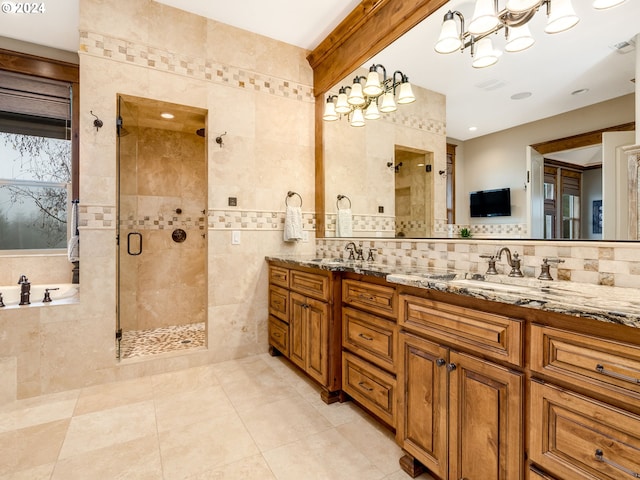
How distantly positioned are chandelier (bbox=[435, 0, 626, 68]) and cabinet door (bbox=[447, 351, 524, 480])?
59.8 inches

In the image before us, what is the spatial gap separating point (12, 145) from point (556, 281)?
4305mm

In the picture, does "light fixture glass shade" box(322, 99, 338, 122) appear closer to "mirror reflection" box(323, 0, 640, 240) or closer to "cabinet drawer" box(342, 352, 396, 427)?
"mirror reflection" box(323, 0, 640, 240)

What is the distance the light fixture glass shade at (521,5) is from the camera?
1.54 meters

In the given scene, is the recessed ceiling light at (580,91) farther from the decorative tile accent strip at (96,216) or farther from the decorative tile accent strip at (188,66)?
the decorative tile accent strip at (96,216)

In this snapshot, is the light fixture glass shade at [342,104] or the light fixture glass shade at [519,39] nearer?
the light fixture glass shade at [519,39]

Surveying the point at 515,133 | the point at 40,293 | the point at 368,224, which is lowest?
the point at 40,293

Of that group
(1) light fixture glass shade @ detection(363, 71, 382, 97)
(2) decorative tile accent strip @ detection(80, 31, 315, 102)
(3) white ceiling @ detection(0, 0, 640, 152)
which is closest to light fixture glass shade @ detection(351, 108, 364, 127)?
(1) light fixture glass shade @ detection(363, 71, 382, 97)

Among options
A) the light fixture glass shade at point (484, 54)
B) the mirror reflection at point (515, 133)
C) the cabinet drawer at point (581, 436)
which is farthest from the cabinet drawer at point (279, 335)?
the light fixture glass shade at point (484, 54)

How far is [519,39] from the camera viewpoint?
5.32 feet

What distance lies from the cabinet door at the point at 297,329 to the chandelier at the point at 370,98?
159cm

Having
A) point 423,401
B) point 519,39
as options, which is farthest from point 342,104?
point 423,401

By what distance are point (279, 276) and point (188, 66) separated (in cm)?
189

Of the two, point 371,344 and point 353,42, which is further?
point 353,42

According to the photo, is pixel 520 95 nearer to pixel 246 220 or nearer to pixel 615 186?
pixel 615 186
